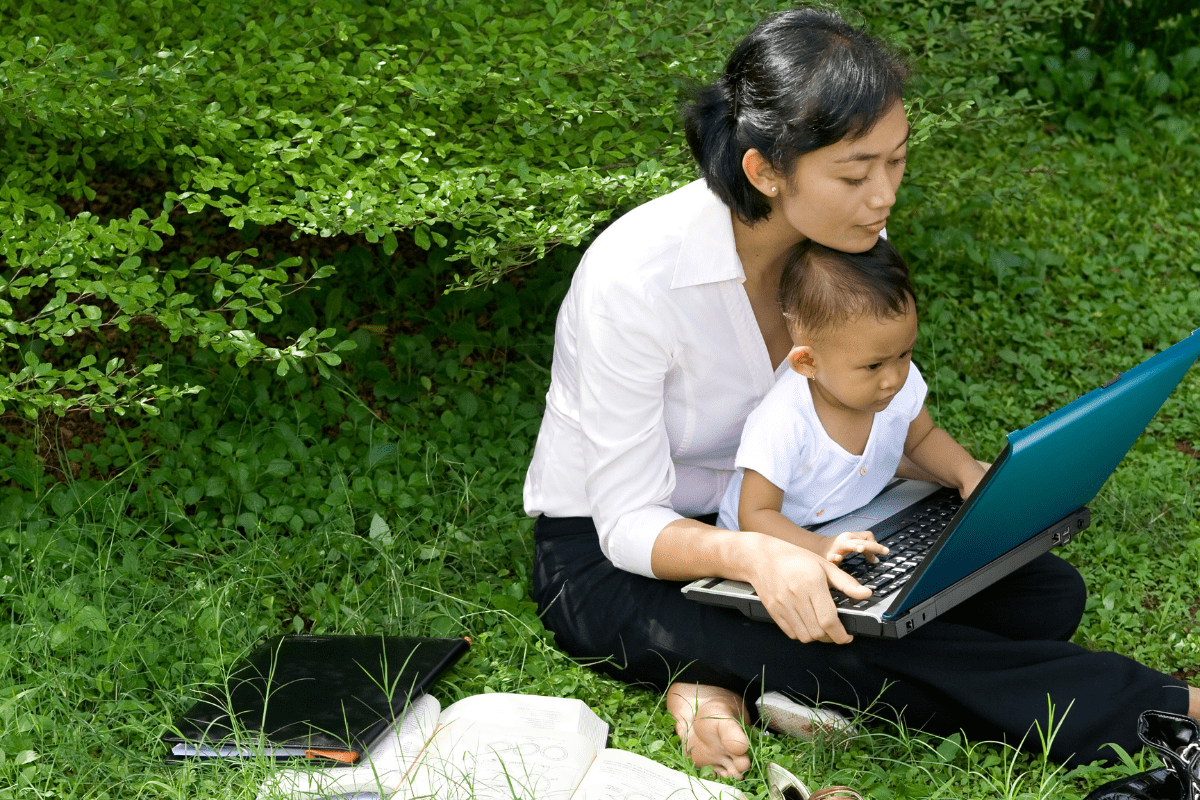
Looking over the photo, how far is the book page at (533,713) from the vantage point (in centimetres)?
256

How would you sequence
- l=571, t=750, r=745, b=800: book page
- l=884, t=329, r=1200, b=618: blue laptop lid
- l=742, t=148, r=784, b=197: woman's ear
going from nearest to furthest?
l=884, t=329, r=1200, b=618: blue laptop lid → l=571, t=750, r=745, b=800: book page → l=742, t=148, r=784, b=197: woman's ear

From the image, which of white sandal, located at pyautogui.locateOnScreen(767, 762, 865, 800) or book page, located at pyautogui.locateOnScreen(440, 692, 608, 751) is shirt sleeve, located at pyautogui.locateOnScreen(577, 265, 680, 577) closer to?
book page, located at pyautogui.locateOnScreen(440, 692, 608, 751)

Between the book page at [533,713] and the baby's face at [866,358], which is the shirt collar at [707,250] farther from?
the book page at [533,713]

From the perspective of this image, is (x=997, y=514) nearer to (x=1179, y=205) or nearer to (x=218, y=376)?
(x=218, y=376)

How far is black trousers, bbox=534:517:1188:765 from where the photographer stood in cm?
239

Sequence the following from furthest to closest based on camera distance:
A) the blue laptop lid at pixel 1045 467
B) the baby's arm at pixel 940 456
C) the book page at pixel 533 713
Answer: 1. the baby's arm at pixel 940 456
2. the book page at pixel 533 713
3. the blue laptop lid at pixel 1045 467

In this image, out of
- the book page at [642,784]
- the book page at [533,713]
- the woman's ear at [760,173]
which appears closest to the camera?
the book page at [642,784]

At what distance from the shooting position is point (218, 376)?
3.89 m

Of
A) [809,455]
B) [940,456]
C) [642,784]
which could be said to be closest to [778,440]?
[809,455]

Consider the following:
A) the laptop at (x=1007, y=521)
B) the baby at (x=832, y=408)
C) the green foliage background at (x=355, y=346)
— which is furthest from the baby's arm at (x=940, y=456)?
the green foliage background at (x=355, y=346)

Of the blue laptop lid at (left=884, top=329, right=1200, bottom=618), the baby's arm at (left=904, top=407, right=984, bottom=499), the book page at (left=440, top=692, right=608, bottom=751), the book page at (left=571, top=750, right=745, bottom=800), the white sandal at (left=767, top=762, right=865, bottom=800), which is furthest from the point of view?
the baby's arm at (left=904, top=407, right=984, bottom=499)

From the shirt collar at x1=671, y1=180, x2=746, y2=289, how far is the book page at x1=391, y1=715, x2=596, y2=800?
101 cm

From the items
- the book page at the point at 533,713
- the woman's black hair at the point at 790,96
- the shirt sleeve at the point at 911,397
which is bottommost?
the book page at the point at 533,713

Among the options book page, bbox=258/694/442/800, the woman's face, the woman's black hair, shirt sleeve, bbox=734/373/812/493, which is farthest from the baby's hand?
book page, bbox=258/694/442/800
